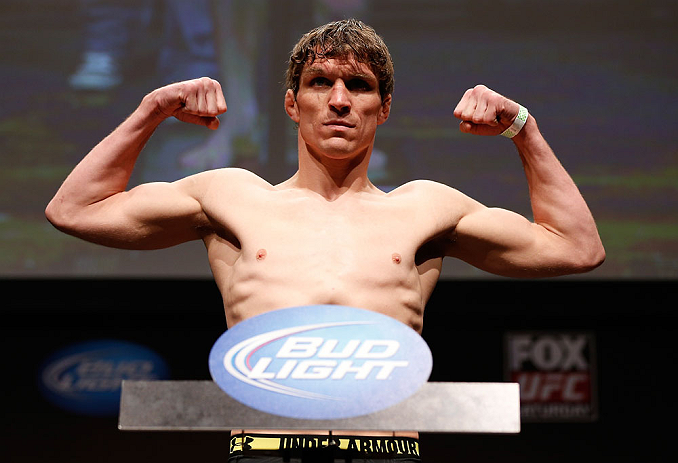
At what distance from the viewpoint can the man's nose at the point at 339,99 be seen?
6.20 ft

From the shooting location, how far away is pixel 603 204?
3.77 metres

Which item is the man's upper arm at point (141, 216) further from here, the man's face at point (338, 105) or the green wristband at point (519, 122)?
the green wristband at point (519, 122)

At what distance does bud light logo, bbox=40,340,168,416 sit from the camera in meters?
3.85

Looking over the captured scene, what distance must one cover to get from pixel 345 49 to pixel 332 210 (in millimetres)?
387

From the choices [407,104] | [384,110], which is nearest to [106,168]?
[384,110]

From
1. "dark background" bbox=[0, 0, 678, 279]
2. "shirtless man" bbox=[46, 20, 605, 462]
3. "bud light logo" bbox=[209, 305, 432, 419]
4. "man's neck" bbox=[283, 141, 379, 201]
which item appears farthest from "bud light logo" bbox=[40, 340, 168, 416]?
"bud light logo" bbox=[209, 305, 432, 419]

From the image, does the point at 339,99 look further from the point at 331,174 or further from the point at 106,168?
the point at 106,168

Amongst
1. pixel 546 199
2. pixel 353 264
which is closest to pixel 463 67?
pixel 546 199

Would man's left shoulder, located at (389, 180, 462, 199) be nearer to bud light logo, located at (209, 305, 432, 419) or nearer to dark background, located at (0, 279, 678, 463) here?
bud light logo, located at (209, 305, 432, 419)

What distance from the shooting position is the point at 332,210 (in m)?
1.96

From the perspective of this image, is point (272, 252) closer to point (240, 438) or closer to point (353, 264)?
point (353, 264)

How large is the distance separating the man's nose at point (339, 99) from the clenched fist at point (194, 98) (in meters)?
0.26

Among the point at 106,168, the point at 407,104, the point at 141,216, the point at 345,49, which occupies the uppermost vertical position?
the point at 407,104

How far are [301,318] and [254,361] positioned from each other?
0.10 m
